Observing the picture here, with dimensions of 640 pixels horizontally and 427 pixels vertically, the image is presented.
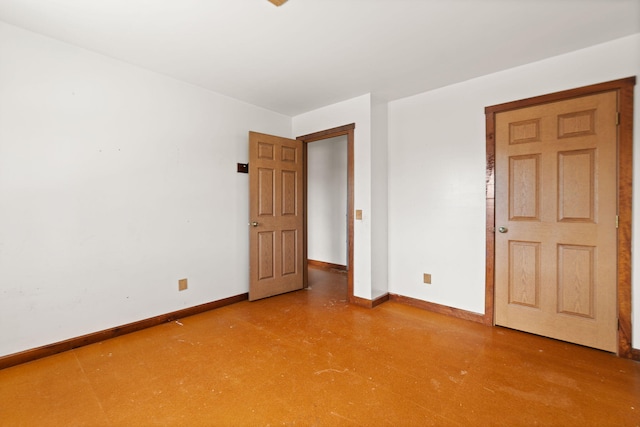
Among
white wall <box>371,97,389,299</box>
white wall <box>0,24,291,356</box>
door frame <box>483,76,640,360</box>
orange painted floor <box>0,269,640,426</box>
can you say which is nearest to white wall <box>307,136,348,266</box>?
white wall <box>371,97,389,299</box>

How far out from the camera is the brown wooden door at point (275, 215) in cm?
344

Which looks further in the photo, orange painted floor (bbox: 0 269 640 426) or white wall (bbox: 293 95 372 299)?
white wall (bbox: 293 95 372 299)

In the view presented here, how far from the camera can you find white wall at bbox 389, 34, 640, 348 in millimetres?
2508

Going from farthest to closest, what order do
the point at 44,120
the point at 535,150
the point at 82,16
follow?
the point at 535,150, the point at 44,120, the point at 82,16

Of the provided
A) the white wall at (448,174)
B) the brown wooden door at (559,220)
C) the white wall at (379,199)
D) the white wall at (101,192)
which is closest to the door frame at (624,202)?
the brown wooden door at (559,220)

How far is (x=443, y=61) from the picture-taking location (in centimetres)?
252

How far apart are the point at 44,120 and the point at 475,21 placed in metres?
3.23

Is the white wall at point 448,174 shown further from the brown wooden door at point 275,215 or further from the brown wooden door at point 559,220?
the brown wooden door at point 275,215

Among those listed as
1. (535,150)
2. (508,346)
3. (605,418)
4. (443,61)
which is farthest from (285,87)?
(605,418)

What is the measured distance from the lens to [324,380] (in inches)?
73.5

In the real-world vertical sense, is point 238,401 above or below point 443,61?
below

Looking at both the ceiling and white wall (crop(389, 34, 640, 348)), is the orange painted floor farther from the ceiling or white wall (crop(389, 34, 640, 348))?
the ceiling

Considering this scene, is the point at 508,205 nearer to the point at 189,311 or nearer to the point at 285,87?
the point at 285,87

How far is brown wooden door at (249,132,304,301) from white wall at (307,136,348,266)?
4.17 feet
